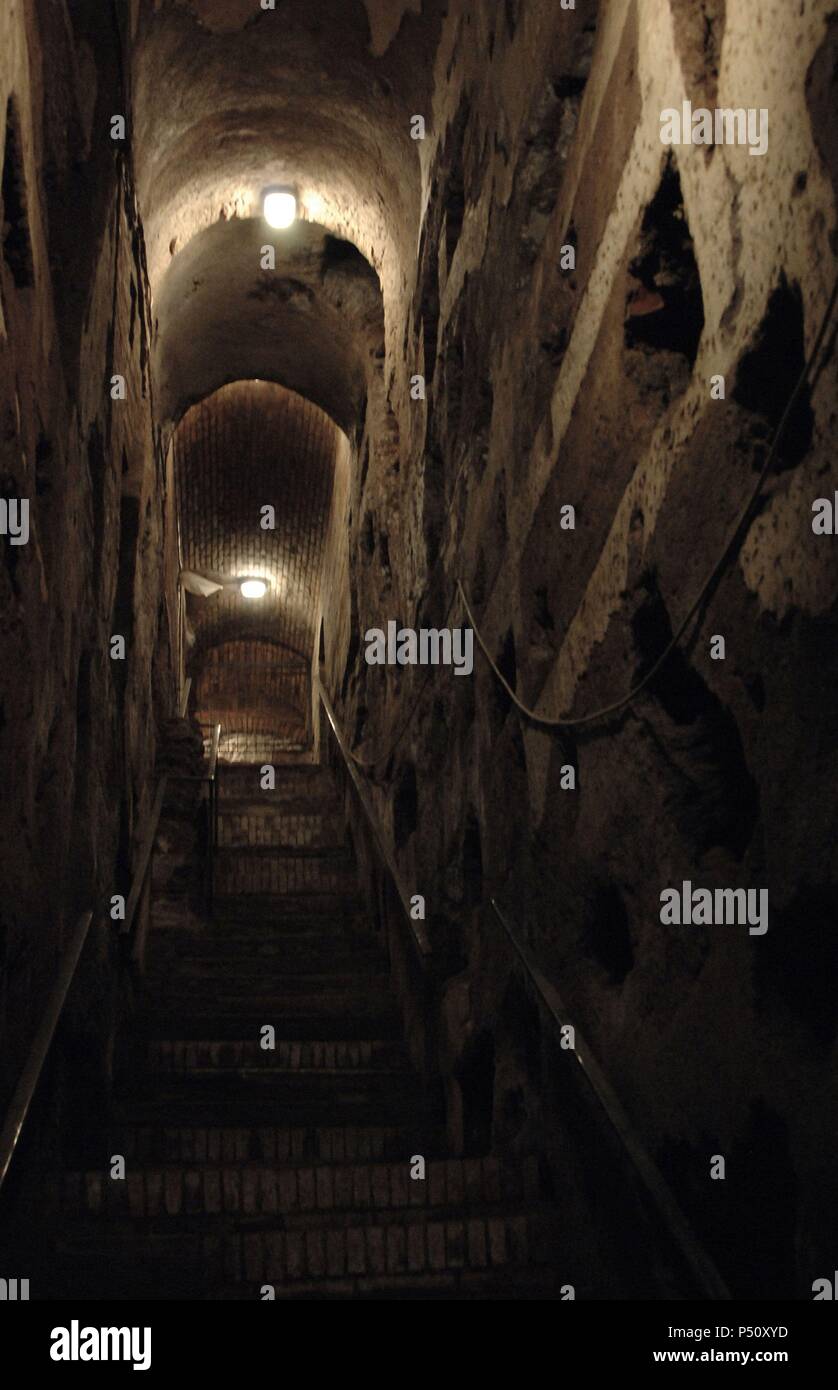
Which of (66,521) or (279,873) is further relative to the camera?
(279,873)

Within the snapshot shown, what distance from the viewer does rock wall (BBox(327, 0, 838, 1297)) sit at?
2.31m

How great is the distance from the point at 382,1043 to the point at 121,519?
2965 millimetres

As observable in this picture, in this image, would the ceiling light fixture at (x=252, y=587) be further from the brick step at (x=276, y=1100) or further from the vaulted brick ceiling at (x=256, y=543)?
the brick step at (x=276, y=1100)

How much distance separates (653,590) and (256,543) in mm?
11956

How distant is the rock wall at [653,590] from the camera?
2.31 metres

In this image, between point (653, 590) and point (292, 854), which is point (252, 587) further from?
point (653, 590)

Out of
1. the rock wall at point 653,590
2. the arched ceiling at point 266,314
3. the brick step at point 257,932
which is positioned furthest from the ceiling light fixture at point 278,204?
the brick step at point 257,932

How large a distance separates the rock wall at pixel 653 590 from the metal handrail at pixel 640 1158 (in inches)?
2.4

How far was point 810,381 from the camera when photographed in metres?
2.27

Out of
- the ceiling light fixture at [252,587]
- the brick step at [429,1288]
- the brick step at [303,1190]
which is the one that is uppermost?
the ceiling light fixture at [252,587]

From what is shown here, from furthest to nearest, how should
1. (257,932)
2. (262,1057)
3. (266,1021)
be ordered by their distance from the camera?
(257,932)
(266,1021)
(262,1057)

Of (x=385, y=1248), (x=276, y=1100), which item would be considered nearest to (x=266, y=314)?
(x=276, y=1100)

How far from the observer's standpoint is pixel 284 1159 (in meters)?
4.29
